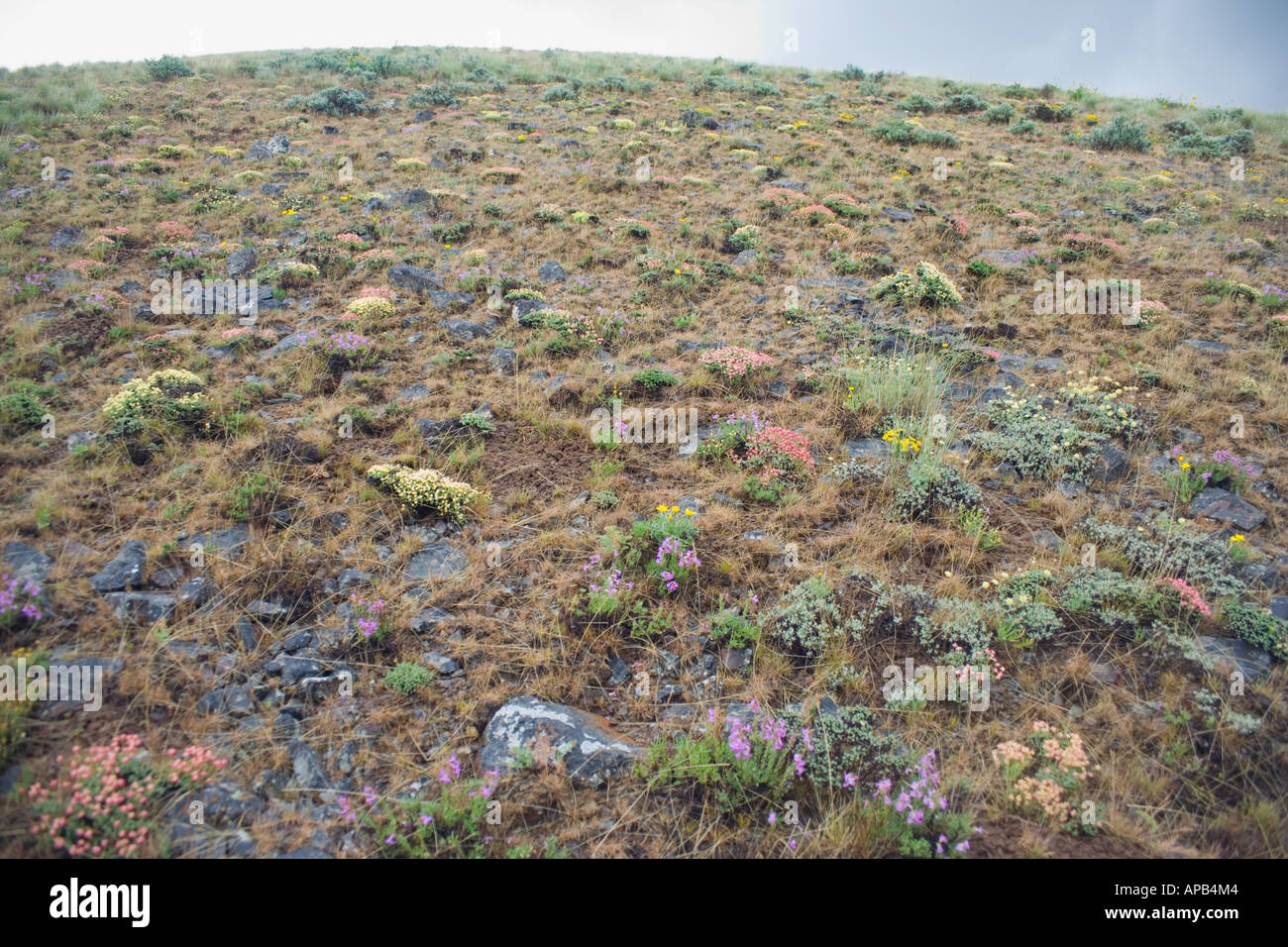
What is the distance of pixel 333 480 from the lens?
6.32m

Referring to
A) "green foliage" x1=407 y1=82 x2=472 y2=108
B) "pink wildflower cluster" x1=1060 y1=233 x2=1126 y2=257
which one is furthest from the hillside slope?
"green foliage" x1=407 y1=82 x2=472 y2=108

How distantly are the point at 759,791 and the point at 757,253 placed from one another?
10.7 m

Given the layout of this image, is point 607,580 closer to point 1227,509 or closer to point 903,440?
point 903,440

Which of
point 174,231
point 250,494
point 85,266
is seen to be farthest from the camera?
point 174,231

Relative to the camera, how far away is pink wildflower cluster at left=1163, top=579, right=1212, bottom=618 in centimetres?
483

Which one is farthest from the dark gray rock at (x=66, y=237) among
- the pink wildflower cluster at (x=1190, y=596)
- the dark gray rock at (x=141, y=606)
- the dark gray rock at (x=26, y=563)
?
the pink wildflower cluster at (x=1190, y=596)

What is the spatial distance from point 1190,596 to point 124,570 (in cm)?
871

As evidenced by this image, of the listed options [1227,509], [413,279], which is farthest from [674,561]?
[413,279]

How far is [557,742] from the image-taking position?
163 inches

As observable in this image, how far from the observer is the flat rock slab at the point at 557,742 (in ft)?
13.2

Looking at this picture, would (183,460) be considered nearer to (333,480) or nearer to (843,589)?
(333,480)

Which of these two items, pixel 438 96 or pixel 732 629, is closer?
pixel 732 629

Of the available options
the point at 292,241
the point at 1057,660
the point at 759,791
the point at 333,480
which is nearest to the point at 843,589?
the point at 1057,660
